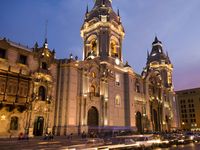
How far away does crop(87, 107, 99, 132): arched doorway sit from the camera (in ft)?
121

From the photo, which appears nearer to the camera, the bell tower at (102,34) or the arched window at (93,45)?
the bell tower at (102,34)

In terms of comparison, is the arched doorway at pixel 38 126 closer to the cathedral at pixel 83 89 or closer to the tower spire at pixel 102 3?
Answer: the cathedral at pixel 83 89

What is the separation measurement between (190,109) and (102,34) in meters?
64.7

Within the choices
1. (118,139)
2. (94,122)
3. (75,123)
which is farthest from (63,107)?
(118,139)

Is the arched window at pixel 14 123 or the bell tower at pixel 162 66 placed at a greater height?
the bell tower at pixel 162 66

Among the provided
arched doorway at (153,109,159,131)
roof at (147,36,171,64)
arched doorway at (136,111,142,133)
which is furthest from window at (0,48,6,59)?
roof at (147,36,171,64)

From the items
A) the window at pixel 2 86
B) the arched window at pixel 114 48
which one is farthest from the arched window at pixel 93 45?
the window at pixel 2 86

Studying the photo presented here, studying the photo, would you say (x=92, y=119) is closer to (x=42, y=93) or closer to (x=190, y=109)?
(x=42, y=93)

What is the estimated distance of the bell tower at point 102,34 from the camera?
4709 centimetres

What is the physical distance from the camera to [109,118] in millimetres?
40000

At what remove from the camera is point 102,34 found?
47719 millimetres

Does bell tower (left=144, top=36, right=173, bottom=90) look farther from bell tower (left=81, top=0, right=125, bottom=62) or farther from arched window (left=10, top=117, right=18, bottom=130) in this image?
arched window (left=10, top=117, right=18, bottom=130)

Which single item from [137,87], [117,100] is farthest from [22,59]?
[137,87]

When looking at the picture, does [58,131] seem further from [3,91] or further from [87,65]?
[87,65]
